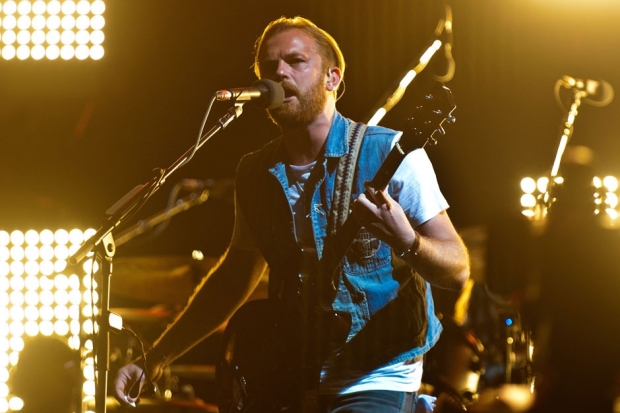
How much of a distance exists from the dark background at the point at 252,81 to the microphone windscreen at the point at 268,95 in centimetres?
249

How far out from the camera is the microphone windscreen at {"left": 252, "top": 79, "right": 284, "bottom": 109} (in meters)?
2.54

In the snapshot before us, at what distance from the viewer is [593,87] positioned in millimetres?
4816

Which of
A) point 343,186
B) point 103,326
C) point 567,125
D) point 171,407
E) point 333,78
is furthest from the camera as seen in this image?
point 567,125

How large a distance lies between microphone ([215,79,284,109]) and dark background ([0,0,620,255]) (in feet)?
8.15

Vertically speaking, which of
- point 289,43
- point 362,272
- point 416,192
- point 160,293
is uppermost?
point 289,43

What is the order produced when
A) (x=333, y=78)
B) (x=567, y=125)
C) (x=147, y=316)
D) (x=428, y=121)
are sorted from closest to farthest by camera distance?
(x=428, y=121), (x=333, y=78), (x=567, y=125), (x=147, y=316)

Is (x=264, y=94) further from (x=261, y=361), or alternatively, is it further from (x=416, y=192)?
(x=261, y=361)

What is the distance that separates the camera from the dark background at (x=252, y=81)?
500 centimetres

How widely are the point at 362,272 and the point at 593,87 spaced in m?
2.95

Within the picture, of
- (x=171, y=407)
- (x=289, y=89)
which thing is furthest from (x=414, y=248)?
(x=171, y=407)

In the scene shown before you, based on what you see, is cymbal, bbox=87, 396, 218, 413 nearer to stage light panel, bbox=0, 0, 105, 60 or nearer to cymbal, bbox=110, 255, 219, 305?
cymbal, bbox=110, 255, 219, 305

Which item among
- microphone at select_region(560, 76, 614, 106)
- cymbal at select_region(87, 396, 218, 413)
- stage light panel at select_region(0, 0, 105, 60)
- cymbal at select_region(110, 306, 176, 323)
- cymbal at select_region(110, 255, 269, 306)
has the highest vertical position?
stage light panel at select_region(0, 0, 105, 60)

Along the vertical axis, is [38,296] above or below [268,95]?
below

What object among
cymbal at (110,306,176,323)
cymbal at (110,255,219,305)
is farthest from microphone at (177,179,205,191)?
cymbal at (110,306,176,323)
